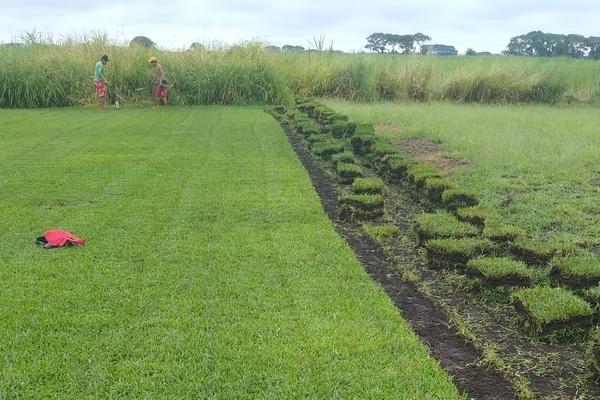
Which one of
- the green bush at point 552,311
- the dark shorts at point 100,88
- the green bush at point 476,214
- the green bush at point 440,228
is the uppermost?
the dark shorts at point 100,88

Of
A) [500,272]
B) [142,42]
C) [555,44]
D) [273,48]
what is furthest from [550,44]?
[500,272]

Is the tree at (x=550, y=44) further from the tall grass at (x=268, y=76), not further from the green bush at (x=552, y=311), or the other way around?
the green bush at (x=552, y=311)

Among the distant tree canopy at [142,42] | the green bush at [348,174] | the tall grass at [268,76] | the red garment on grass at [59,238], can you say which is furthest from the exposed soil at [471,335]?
the distant tree canopy at [142,42]

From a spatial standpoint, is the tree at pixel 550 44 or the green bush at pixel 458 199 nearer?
the green bush at pixel 458 199

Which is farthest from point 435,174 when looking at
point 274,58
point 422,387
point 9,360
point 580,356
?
point 274,58

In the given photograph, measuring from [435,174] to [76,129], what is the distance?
715cm

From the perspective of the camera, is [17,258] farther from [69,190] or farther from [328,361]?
[328,361]

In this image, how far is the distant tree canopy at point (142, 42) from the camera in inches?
669

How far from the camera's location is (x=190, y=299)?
3.40 m

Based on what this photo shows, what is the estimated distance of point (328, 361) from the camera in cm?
278

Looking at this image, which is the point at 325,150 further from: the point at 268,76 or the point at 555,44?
the point at 555,44

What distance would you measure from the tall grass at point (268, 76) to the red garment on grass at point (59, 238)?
11.8 meters

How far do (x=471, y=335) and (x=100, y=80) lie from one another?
42.8 feet

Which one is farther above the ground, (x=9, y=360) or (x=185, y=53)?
(x=185, y=53)
